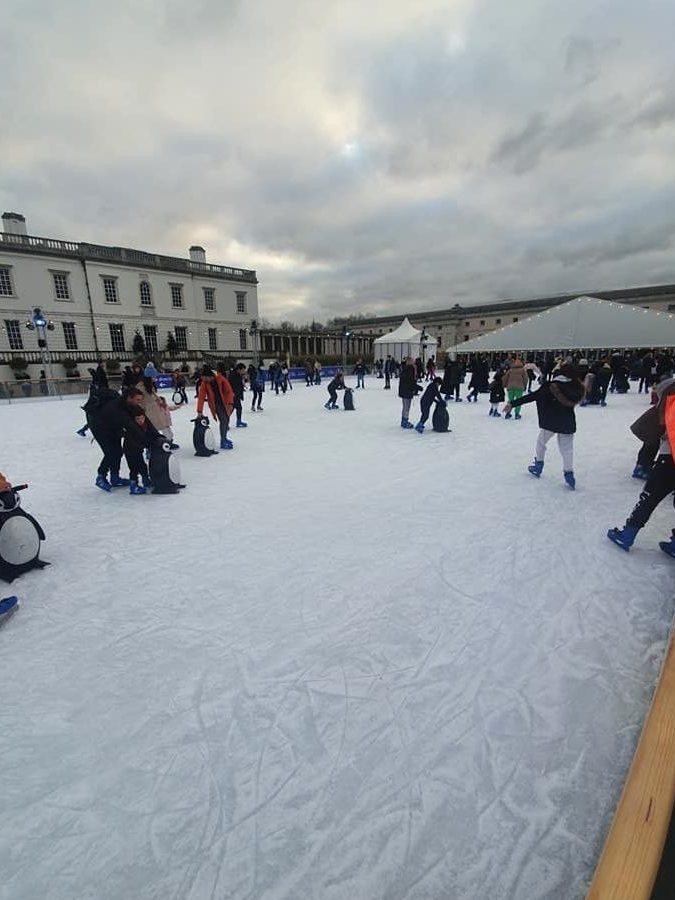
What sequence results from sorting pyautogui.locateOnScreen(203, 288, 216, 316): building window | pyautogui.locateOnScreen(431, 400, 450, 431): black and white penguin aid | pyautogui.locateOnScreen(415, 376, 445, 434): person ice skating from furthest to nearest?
pyautogui.locateOnScreen(203, 288, 216, 316): building window → pyautogui.locateOnScreen(431, 400, 450, 431): black and white penguin aid → pyautogui.locateOnScreen(415, 376, 445, 434): person ice skating

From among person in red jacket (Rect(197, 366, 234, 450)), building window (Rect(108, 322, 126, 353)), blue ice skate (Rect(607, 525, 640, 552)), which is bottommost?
blue ice skate (Rect(607, 525, 640, 552))

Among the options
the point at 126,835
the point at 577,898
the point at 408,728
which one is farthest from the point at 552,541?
the point at 126,835

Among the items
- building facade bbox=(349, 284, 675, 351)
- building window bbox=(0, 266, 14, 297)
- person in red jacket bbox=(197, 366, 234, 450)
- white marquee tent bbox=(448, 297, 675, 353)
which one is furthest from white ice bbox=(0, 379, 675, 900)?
building facade bbox=(349, 284, 675, 351)

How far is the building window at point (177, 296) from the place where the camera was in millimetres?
37531

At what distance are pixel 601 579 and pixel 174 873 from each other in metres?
3.11

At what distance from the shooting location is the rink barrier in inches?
39.1

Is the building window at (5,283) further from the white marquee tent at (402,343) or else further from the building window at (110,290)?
the white marquee tent at (402,343)

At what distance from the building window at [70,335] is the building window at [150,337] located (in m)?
5.28

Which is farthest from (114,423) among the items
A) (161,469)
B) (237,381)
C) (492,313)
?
(492,313)

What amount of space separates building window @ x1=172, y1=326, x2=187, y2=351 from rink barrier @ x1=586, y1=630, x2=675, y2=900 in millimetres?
40811

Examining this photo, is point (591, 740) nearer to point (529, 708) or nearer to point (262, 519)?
point (529, 708)

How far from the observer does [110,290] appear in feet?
112

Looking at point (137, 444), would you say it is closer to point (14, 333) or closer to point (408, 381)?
point (408, 381)

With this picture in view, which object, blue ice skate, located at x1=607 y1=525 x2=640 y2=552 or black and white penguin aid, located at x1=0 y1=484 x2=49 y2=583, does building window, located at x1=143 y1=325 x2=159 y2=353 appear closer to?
black and white penguin aid, located at x1=0 y1=484 x2=49 y2=583
